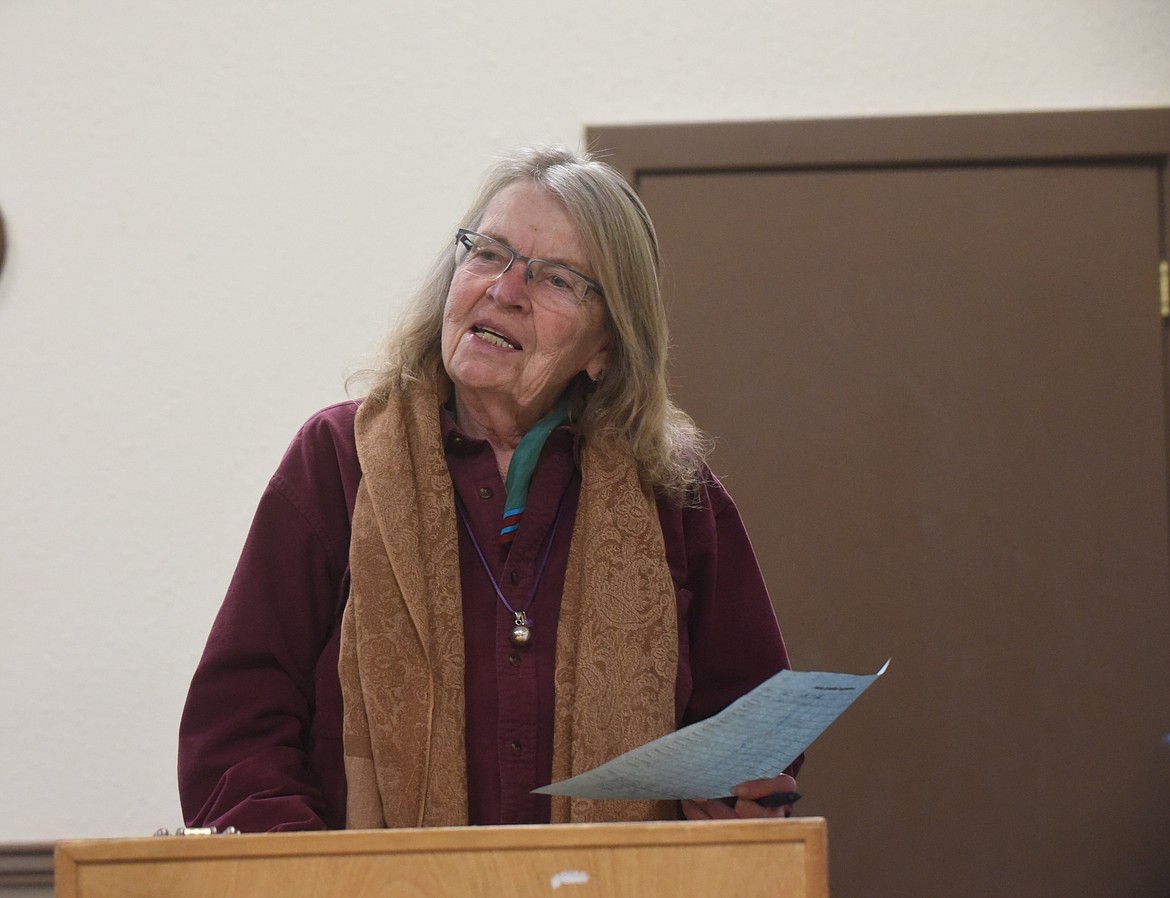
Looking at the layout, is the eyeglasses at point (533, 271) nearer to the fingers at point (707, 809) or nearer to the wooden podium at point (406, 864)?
the fingers at point (707, 809)

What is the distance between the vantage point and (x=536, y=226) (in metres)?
1.63

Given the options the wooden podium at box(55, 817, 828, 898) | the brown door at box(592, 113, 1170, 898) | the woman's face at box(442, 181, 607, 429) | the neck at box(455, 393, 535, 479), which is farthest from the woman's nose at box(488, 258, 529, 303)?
the brown door at box(592, 113, 1170, 898)

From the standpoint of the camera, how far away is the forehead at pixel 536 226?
1624 millimetres

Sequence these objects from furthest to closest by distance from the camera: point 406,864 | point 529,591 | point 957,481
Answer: point 957,481 → point 529,591 → point 406,864

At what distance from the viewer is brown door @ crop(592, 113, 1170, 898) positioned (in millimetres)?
2488

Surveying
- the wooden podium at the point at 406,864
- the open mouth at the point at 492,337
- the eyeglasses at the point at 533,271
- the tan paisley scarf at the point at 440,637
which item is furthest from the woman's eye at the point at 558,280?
the wooden podium at the point at 406,864

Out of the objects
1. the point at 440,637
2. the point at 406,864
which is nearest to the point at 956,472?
the point at 440,637

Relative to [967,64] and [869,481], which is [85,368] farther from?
[967,64]

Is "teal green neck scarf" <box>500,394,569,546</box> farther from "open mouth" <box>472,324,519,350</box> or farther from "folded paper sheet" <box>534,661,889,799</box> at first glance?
"folded paper sheet" <box>534,661,889,799</box>

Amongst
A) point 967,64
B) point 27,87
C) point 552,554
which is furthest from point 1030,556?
point 27,87

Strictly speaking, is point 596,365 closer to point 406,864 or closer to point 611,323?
point 611,323

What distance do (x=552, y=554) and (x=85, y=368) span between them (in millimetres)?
1499

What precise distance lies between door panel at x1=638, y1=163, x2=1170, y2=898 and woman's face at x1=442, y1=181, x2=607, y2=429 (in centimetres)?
101

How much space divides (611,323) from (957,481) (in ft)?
3.77
